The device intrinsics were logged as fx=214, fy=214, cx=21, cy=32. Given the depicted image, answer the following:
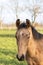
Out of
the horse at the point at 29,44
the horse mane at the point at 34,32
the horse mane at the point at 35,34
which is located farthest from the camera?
the horse mane at the point at 35,34

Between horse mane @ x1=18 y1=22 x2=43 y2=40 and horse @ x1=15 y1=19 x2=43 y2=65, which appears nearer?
Answer: horse @ x1=15 y1=19 x2=43 y2=65

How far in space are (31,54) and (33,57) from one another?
8cm

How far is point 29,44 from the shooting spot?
14.0ft

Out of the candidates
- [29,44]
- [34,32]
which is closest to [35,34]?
[34,32]

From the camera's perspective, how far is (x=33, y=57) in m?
4.49

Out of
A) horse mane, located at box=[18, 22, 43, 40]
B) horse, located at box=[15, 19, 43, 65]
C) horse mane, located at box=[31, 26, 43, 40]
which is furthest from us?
horse mane, located at box=[31, 26, 43, 40]

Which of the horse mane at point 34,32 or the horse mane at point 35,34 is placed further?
the horse mane at point 35,34

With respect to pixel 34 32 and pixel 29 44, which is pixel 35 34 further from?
pixel 29 44

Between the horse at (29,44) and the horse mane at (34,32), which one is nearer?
the horse at (29,44)

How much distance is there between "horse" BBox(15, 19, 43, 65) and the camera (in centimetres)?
404

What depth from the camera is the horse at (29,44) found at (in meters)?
4.04

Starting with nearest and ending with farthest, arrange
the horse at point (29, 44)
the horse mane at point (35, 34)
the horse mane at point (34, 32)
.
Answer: the horse at point (29, 44), the horse mane at point (34, 32), the horse mane at point (35, 34)

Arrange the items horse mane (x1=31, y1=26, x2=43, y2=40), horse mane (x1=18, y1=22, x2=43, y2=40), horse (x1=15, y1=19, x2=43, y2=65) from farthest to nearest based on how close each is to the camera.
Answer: horse mane (x1=31, y1=26, x2=43, y2=40), horse mane (x1=18, y1=22, x2=43, y2=40), horse (x1=15, y1=19, x2=43, y2=65)

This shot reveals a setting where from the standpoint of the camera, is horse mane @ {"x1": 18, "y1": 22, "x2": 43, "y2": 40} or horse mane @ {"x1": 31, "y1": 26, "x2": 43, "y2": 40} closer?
horse mane @ {"x1": 18, "y1": 22, "x2": 43, "y2": 40}
